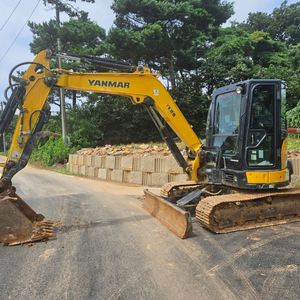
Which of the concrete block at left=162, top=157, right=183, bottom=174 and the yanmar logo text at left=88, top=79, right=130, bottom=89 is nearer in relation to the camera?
the yanmar logo text at left=88, top=79, right=130, bottom=89

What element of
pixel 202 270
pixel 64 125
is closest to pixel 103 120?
pixel 64 125

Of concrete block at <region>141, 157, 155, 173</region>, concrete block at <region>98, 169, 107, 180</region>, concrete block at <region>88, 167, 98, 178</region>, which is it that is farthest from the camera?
concrete block at <region>88, 167, 98, 178</region>

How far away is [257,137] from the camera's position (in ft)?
17.4

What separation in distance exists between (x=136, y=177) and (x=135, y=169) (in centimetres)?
34

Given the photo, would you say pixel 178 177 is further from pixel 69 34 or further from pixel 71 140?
pixel 69 34

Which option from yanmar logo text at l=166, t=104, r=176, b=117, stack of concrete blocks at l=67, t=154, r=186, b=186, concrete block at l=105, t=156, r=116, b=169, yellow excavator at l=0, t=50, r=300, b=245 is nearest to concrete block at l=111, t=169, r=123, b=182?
stack of concrete blocks at l=67, t=154, r=186, b=186

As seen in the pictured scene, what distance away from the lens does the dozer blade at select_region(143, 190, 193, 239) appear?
468cm

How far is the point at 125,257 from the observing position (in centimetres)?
396

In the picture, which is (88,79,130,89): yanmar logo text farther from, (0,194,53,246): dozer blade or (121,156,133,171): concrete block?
(121,156,133,171): concrete block

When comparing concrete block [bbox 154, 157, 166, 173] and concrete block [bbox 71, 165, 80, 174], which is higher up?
concrete block [bbox 154, 157, 166, 173]

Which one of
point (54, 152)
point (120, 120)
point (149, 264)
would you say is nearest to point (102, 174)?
point (54, 152)

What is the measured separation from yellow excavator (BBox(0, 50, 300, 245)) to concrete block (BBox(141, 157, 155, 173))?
4759 mm

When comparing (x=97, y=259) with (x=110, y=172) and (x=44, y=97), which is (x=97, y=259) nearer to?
(x=44, y=97)

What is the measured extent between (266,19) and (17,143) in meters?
42.1
